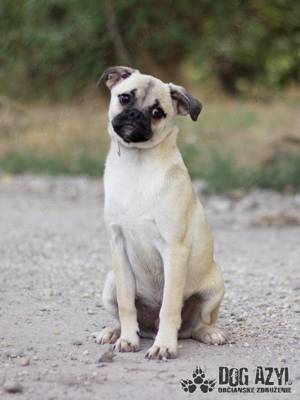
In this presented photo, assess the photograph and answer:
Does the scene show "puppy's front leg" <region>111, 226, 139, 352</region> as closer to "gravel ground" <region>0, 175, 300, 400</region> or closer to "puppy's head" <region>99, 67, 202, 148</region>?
"gravel ground" <region>0, 175, 300, 400</region>

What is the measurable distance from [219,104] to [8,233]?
25.2 feet

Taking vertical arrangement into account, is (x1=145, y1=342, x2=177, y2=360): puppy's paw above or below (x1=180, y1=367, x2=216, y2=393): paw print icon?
below

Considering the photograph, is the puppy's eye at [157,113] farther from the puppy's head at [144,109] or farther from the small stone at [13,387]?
the small stone at [13,387]

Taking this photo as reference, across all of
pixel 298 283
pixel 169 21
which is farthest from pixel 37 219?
pixel 169 21

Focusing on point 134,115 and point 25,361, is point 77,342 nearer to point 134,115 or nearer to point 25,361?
point 25,361

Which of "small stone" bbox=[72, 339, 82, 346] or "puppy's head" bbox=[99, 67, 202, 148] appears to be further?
"small stone" bbox=[72, 339, 82, 346]

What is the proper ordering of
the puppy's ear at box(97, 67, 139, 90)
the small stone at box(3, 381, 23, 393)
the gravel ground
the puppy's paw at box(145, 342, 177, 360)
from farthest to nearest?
the puppy's ear at box(97, 67, 139, 90) → the puppy's paw at box(145, 342, 177, 360) → the gravel ground → the small stone at box(3, 381, 23, 393)

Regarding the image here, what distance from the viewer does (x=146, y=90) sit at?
17.5ft

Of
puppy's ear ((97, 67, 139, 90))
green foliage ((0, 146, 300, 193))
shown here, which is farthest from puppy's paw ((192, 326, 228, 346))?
green foliage ((0, 146, 300, 193))

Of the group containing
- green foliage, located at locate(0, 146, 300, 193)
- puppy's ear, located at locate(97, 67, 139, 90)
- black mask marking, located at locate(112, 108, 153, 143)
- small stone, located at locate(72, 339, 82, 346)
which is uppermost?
puppy's ear, located at locate(97, 67, 139, 90)

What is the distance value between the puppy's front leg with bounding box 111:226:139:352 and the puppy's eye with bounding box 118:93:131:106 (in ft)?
2.30

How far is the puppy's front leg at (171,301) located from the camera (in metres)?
5.10

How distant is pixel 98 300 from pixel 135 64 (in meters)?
10.7

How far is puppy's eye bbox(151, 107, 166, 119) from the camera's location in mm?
5293
